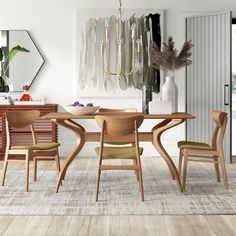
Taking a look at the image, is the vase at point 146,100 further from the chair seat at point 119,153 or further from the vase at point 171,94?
the chair seat at point 119,153

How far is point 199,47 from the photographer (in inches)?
287

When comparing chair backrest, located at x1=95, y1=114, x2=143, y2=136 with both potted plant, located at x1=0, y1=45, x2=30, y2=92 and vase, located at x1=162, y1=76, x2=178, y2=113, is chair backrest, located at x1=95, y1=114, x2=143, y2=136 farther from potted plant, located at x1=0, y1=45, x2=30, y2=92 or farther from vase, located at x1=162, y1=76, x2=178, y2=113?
potted plant, located at x1=0, y1=45, x2=30, y2=92

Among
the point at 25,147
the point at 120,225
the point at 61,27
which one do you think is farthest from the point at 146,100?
the point at 61,27

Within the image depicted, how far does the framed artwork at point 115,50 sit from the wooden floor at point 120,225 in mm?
3701

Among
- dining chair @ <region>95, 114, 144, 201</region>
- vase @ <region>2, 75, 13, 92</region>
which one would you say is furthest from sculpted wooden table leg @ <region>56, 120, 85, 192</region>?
vase @ <region>2, 75, 13, 92</region>

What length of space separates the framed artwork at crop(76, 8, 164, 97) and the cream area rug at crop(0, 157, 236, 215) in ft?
5.17

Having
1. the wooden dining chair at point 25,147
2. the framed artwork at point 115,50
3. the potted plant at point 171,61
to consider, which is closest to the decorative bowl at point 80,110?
the wooden dining chair at point 25,147

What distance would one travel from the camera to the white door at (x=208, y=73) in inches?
281

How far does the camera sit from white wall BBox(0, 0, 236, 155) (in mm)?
7391

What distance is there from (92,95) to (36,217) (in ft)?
12.1

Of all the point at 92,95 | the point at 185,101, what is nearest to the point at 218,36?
the point at 185,101

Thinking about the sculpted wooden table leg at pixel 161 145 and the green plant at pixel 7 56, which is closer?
the sculpted wooden table leg at pixel 161 145

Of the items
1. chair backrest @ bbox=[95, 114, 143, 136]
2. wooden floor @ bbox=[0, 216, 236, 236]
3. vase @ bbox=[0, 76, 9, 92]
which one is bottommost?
wooden floor @ bbox=[0, 216, 236, 236]

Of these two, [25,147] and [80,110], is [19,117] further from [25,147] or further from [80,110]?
[80,110]
